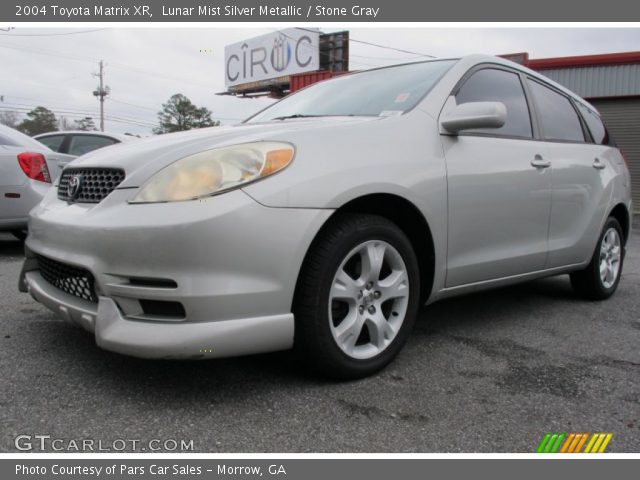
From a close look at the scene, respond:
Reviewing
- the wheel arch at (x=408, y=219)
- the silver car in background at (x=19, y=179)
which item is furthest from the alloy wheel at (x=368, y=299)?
the silver car in background at (x=19, y=179)

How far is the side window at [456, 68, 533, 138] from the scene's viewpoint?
9.97 feet

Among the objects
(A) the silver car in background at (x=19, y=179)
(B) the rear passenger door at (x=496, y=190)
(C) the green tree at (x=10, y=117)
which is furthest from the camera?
(C) the green tree at (x=10, y=117)

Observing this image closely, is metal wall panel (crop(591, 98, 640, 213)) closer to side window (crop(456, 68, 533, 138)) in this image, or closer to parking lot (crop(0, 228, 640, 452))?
side window (crop(456, 68, 533, 138))

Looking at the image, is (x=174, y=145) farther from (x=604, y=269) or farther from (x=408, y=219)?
(x=604, y=269)

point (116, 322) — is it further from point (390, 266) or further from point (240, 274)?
point (390, 266)

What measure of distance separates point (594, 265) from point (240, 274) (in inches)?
118

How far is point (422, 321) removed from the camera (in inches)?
134

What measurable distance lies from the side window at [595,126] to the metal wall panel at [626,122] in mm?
10807

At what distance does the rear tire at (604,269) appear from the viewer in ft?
13.2

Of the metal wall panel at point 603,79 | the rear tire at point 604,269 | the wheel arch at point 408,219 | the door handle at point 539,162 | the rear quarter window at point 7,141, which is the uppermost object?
the metal wall panel at point 603,79

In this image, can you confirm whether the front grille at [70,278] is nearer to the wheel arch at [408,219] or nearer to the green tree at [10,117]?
the wheel arch at [408,219]

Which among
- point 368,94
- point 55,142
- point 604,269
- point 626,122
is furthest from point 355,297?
point 626,122

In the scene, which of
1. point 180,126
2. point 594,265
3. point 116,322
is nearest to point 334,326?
point 116,322

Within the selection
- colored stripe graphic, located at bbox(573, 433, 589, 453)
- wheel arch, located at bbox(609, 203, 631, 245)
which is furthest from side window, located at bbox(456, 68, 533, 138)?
colored stripe graphic, located at bbox(573, 433, 589, 453)
